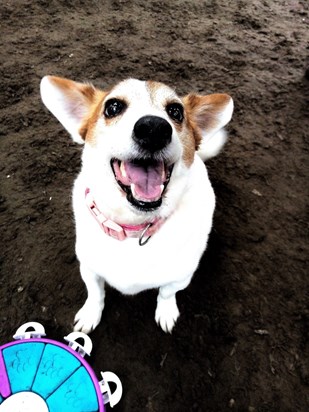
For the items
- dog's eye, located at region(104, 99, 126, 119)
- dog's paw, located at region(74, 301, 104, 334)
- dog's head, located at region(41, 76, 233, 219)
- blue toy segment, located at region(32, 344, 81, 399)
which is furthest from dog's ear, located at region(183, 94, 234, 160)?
blue toy segment, located at region(32, 344, 81, 399)

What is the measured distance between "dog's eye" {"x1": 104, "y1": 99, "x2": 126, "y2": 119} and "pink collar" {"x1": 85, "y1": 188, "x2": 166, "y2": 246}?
31 cm

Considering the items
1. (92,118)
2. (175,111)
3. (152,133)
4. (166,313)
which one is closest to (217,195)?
(166,313)

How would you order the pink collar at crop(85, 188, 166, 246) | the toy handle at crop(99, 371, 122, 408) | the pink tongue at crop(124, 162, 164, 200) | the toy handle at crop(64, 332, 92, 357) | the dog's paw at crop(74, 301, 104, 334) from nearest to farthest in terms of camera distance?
the pink tongue at crop(124, 162, 164, 200) < the pink collar at crop(85, 188, 166, 246) < the toy handle at crop(99, 371, 122, 408) < the toy handle at crop(64, 332, 92, 357) < the dog's paw at crop(74, 301, 104, 334)

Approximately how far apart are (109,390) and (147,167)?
98 cm

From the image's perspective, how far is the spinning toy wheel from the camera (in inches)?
60.5

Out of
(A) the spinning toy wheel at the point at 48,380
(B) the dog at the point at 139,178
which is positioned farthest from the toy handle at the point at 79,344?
(B) the dog at the point at 139,178

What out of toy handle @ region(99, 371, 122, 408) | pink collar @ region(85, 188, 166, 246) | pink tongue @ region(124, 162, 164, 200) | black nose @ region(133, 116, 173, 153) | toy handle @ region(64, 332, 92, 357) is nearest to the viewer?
black nose @ region(133, 116, 173, 153)

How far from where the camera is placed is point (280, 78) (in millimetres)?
3176

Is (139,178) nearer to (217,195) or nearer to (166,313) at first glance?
(166,313)

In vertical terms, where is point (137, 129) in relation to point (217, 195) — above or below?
above

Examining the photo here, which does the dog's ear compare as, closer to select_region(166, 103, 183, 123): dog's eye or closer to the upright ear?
select_region(166, 103, 183, 123): dog's eye

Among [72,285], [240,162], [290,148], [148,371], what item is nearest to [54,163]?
[72,285]

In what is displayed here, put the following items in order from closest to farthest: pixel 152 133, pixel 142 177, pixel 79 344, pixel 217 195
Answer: pixel 152 133, pixel 142 177, pixel 79 344, pixel 217 195

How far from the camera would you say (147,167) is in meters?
1.36
